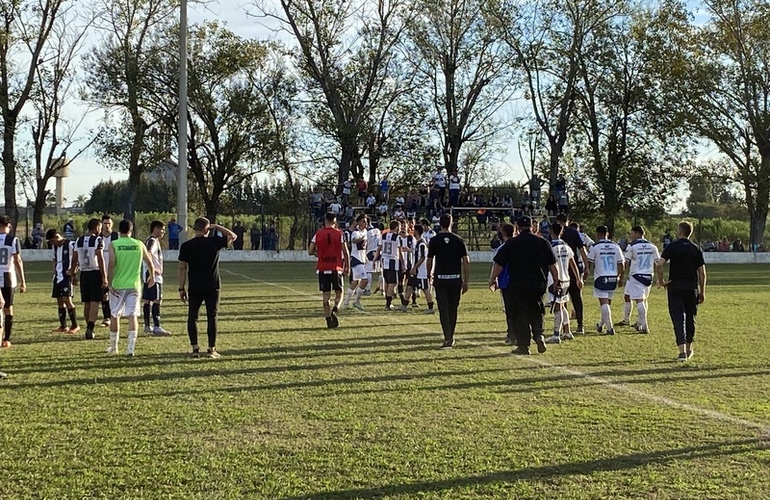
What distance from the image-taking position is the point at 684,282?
11.5 m

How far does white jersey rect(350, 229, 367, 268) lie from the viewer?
19234 millimetres

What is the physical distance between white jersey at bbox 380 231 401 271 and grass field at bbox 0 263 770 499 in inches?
187

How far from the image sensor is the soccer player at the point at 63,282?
14.6 m

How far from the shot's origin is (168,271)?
33469 millimetres

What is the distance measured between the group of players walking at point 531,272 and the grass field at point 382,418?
560 millimetres

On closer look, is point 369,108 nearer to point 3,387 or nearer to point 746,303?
point 746,303

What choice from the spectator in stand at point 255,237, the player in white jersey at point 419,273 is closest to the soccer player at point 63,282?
the player in white jersey at point 419,273

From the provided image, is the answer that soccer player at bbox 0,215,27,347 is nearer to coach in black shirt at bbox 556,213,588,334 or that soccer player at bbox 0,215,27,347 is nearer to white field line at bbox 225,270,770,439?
white field line at bbox 225,270,770,439

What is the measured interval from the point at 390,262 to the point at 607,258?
549 cm

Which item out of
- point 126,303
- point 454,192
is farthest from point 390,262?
point 454,192

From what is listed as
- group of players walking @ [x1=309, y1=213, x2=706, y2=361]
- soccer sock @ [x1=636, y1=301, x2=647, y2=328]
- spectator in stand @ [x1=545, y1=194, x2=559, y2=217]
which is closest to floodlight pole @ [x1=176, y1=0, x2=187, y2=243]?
group of players walking @ [x1=309, y1=213, x2=706, y2=361]

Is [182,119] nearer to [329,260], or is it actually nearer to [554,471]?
[329,260]

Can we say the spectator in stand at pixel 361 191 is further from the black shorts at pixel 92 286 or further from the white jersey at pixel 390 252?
the black shorts at pixel 92 286

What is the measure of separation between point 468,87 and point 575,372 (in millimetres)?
44129
